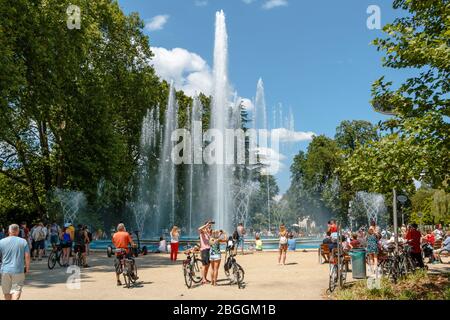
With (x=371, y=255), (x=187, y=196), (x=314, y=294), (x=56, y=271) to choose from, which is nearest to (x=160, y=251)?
(x=56, y=271)

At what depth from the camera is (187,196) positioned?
163 ft

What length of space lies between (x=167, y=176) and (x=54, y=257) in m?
28.7

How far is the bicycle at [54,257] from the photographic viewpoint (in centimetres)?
1826

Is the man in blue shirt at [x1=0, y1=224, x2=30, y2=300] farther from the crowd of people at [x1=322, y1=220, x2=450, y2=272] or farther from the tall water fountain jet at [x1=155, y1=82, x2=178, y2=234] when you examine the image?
the tall water fountain jet at [x1=155, y1=82, x2=178, y2=234]

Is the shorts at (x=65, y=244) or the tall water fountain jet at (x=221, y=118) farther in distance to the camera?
the tall water fountain jet at (x=221, y=118)

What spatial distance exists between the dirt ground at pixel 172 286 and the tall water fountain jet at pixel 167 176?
27736mm

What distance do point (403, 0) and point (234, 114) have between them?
87.7 feet

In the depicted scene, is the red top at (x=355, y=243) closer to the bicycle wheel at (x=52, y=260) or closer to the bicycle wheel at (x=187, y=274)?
the bicycle wheel at (x=187, y=274)

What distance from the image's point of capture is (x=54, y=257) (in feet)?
61.1

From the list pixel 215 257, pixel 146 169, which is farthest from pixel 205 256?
pixel 146 169

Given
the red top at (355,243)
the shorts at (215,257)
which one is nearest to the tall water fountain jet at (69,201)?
the red top at (355,243)

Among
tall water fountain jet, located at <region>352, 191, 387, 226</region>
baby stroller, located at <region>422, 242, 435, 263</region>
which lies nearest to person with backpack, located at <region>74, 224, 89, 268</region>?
baby stroller, located at <region>422, 242, 435, 263</region>

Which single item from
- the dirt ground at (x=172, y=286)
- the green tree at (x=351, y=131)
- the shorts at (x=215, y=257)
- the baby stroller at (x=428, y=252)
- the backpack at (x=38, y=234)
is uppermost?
the green tree at (x=351, y=131)

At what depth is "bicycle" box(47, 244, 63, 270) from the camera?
18.3 m
